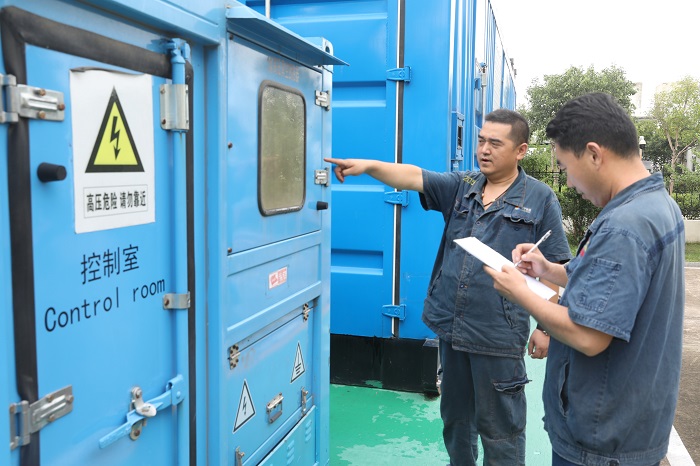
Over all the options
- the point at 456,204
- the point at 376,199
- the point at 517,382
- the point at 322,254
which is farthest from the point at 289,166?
the point at 376,199

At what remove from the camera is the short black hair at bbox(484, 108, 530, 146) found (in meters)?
2.76

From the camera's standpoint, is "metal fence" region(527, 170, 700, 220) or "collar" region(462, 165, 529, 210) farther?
"metal fence" region(527, 170, 700, 220)

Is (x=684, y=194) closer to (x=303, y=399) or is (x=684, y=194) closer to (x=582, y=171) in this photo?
(x=303, y=399)

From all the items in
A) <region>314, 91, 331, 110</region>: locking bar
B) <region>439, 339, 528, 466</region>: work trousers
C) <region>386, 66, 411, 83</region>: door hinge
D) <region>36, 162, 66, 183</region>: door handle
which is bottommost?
<region>439, 339, 528, 466</region>: work trousers

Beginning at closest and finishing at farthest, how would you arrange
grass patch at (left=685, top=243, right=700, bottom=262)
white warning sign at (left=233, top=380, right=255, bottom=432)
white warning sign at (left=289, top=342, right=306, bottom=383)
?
white warning sign at (left=233, top=380, right=255, bottom=432)
white warning sign at (left=289, top=342, right=306, bottom=383)
grass patch at (left=685, top=243, right=700, bottom=262)

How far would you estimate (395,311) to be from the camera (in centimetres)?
406

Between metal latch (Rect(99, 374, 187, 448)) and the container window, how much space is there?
0.70 m

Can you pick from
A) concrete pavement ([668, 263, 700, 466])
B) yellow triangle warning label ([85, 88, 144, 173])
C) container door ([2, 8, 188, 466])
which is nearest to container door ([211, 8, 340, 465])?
container door ([2, 8, 188, 466])

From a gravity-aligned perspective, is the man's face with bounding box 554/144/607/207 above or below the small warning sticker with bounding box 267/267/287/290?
above

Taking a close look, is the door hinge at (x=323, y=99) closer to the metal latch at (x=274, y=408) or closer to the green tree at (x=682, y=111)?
the metal latch at (x=274, y=408)

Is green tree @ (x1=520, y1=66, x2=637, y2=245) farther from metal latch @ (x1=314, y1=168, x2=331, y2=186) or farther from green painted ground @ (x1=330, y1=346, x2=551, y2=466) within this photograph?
metal latch @ (x1=314, y1=168, x2=331, y2=186)

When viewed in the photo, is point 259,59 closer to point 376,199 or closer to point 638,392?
point 638,392

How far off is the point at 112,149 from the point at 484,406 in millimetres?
1988

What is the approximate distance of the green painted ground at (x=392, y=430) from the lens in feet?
11.1
